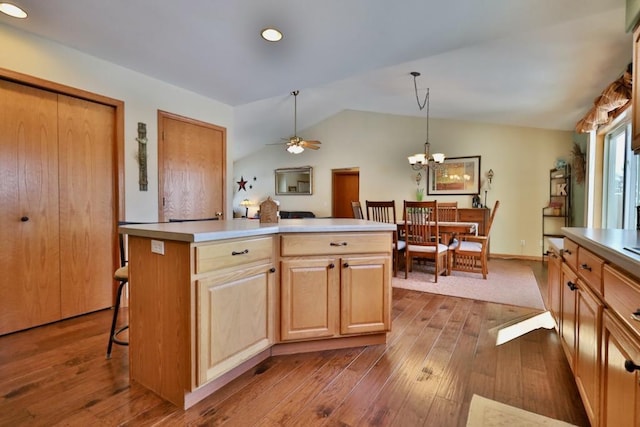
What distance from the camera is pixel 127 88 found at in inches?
117

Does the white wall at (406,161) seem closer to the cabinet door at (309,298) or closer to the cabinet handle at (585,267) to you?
the cabinet handle at (585,267)

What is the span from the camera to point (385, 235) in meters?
2.11

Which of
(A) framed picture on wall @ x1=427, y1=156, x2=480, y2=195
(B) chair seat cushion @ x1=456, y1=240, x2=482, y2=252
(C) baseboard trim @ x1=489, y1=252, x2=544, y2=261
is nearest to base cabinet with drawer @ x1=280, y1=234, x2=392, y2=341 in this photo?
(B) chair seat cushion @ x1=456, y1=240, x2=482, y2=252

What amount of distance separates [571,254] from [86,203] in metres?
3.68

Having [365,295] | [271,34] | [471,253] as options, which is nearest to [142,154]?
[271,34]

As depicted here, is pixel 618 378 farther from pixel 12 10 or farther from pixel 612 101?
pixel 12 10

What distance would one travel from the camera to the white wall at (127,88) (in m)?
2.35

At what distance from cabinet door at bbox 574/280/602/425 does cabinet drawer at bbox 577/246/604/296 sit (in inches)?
1.5

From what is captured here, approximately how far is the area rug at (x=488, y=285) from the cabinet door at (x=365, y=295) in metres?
1.67

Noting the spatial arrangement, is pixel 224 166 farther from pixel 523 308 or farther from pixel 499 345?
pixel 523 308

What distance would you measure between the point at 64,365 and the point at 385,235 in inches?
86.3

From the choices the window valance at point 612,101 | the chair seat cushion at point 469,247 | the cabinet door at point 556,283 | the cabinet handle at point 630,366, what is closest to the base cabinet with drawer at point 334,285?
the cabinet door at point 556,283

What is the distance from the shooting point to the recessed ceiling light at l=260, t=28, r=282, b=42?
7.89 feet

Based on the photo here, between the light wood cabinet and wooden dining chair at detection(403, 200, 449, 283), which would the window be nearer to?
wooden dining chair at detection(403, 200, 449, 283)
